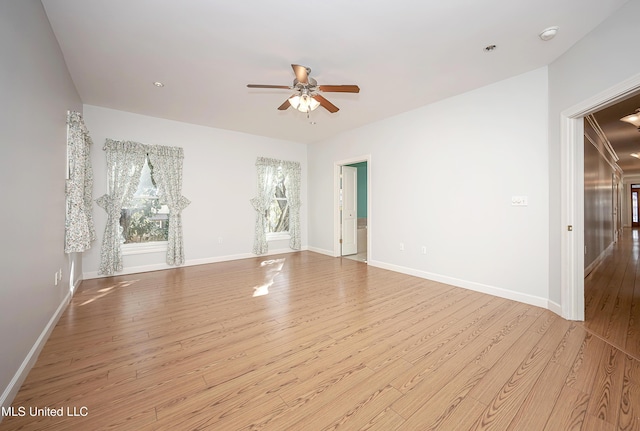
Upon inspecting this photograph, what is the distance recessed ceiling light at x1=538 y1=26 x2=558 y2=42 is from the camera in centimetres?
240

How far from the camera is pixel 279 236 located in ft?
21.7

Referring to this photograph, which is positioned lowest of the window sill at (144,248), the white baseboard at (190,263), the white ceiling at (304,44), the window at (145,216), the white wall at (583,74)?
the white baseboard at (190,263)

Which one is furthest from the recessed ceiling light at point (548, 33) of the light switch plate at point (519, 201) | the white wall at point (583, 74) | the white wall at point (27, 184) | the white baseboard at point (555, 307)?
the white wall at point (27, 184)

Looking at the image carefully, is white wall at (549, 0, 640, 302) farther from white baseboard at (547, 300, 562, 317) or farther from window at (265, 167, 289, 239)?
window at (265, 167, 289, 239)

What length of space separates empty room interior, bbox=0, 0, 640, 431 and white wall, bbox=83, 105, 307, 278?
44 millimetres

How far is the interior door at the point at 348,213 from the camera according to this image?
6.19m

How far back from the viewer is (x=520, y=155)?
3.24 meters

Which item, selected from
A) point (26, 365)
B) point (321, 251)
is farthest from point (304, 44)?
point (321, 251)

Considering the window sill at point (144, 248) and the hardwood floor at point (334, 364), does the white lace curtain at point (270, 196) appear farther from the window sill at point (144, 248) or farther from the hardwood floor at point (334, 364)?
the hardwood floor at point (334, 364)

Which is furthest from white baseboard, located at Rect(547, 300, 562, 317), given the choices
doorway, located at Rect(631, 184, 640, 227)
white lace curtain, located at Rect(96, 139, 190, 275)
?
doorway, located at Rect(631, 184, 640, 227)

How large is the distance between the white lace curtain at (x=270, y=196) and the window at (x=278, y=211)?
3.7 inches

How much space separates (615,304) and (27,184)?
609 cm

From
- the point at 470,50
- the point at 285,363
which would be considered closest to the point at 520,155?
the point at 470,50

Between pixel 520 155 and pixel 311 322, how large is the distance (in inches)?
130
